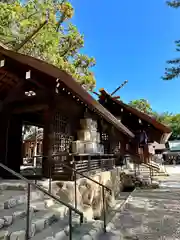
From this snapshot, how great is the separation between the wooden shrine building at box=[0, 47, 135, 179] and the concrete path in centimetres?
183

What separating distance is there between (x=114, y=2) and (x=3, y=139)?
39.5 ft

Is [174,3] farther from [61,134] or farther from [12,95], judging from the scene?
[12,95]

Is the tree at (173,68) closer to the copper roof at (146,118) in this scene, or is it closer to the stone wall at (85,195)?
the stone wall at (85,195)

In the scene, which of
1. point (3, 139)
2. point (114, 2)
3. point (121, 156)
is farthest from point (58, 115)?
point (114, 2)

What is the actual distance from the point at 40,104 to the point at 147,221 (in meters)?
4.10

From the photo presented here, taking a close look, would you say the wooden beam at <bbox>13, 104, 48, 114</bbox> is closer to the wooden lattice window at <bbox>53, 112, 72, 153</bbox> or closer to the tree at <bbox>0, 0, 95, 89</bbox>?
the wooden lattice window at <bbox>53, 112, 72, 153</bbox>

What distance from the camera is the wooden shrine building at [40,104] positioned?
527cm

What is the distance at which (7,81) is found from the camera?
6605 mm

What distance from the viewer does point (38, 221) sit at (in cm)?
294

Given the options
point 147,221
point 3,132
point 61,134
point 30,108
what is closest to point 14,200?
point 147,221

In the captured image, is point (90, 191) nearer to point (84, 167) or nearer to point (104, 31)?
point (84, 167)

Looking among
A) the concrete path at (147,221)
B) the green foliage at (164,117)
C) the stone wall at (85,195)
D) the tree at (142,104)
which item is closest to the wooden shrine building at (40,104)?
the stone wall at (85,195)

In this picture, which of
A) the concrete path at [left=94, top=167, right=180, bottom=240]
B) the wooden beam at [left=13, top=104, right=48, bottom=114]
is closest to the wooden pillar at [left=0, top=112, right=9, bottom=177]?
the wooden beam at [left=13, top=104, right=48, bottom=114]

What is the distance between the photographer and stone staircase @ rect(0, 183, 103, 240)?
2.69 metres
